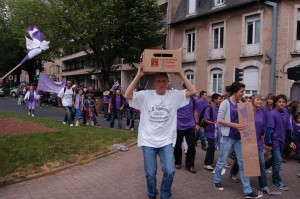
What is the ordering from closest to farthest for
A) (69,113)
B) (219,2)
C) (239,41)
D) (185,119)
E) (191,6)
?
1. (185,119)
2. (69,113)
3. (239,41)
4. (219,2)
5. (191,6)

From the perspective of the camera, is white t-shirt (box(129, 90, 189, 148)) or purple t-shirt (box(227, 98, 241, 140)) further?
purple t-shirt (box(227, 98, 241, 140))

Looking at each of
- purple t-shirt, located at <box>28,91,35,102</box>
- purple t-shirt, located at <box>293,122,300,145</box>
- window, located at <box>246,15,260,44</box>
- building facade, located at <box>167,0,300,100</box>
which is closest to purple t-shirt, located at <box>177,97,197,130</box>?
purple t-shirt, located at <box>293,122,300,145</box>

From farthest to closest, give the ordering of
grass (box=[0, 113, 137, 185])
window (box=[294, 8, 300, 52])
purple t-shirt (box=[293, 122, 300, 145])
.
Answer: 1. window (box=[294, 8, 300, 52])
2. purple t-shirt (box=[293, 122, 300, 145])
3. grass (box=[0, 113, 137, 185])

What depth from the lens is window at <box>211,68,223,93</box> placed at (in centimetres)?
2427

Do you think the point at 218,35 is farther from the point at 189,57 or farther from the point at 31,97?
the point at 31,97

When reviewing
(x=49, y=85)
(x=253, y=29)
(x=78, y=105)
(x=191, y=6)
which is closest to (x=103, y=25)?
(x=191, y=6)

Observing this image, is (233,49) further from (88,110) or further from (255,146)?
(255,146)

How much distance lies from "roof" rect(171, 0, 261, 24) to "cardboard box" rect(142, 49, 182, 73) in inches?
709

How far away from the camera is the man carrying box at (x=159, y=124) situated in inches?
194

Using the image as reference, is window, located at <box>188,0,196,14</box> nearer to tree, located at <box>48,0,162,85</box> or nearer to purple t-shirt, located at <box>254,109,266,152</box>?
tree, located at <box>48,0,162,85</box>

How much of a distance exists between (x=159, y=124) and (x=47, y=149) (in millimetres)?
4266

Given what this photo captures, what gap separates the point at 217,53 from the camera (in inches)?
956

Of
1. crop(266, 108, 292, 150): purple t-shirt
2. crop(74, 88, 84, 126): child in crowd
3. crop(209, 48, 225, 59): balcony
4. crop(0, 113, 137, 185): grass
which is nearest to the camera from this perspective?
crop(266, 108, 292, 150): purple t-shirt

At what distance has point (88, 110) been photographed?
15.5 meters
